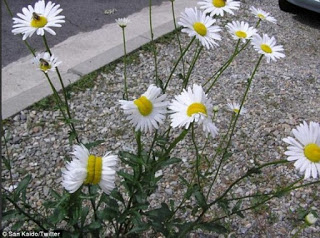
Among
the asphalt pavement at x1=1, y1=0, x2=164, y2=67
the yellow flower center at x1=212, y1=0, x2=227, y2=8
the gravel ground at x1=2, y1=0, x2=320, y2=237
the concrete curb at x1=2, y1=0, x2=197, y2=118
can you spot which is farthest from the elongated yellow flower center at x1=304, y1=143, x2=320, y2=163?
the asphalt pavement at x1=1, y1=0, x2=164, y2=67

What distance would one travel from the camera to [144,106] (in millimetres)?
1021

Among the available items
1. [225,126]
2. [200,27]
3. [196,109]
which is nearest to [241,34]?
[200,27]

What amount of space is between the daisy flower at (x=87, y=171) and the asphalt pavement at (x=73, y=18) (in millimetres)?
2318

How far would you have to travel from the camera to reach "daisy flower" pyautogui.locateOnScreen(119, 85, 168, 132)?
1.02 m

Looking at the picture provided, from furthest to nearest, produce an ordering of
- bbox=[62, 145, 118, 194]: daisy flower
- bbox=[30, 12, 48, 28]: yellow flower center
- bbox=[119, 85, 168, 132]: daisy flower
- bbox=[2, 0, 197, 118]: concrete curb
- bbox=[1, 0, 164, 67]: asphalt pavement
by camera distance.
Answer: bbox=[1, 0, 164, 67]: asphalt pavement → bbox=[2, 0, 197, 118]: concrete curb → bbox=[30, 12, 48, 28]: yellow flower center → bbox=[119, 85, 168, 132]: daisy flower → bbox=[62, 145, 118, 194]: daisy flower

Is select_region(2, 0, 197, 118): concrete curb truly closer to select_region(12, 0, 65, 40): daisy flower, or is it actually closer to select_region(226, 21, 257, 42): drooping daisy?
select_region(12, 0, 65, 40): daisy flower

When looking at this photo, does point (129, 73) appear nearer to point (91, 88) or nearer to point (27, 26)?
point (91, 88)

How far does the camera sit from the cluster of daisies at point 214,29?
4.06 ft

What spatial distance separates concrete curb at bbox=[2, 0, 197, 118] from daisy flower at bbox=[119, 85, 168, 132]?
124 cm

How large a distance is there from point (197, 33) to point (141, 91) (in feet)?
4.97

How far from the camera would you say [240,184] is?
6.84ft

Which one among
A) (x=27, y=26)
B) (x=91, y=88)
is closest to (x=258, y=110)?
(x=91, y=88)

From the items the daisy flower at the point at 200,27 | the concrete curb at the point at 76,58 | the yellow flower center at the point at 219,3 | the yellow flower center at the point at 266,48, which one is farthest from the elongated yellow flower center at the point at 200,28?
the concrete curb at the point at 76,58

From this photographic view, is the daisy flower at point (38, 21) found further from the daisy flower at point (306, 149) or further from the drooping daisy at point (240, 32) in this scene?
the daisy flower at point (306, 149)
